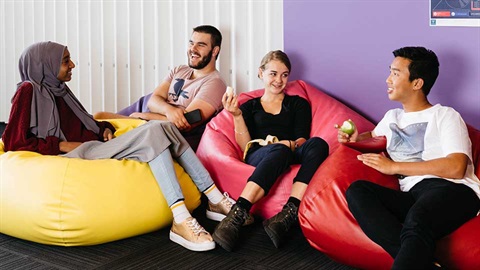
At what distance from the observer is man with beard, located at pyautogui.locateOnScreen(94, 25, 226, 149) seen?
155 inches

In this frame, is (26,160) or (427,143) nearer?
(427,143)

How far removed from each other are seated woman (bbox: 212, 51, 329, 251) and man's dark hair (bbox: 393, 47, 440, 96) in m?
0.59

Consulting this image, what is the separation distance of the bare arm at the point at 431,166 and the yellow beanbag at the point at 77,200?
107 cm

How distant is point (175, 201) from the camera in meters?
3.06

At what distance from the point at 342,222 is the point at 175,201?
2.73ft

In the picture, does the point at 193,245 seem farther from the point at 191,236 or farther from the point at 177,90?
the point at 177,90

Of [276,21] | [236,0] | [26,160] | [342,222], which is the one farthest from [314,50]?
[26,160]

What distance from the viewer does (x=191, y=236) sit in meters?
2.97

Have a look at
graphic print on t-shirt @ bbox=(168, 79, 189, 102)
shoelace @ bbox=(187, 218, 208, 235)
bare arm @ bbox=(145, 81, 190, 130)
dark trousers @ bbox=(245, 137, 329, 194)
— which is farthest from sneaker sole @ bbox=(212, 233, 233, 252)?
graphic print on t-shirt @ bbox=(168, 79, 189, 102)

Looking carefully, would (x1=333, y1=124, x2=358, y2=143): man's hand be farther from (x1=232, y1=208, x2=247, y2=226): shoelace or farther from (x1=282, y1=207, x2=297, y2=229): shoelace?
(x1=232, y1=208, x2=247, y2=226): shoelace

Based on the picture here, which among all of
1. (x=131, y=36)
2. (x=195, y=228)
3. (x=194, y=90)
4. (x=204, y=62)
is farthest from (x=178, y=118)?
(x=131, y=36)

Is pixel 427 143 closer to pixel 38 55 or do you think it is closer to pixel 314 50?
pixel 314 50

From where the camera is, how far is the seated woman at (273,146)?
3.02 m

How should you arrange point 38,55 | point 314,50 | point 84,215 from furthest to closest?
1. point 314,50
2. point 38,55
3. point 84,215
